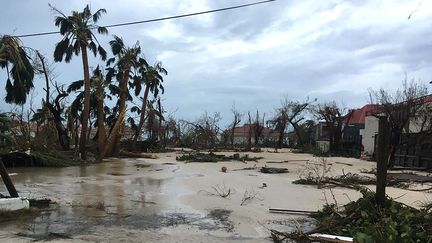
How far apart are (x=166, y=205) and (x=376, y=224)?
234 inches

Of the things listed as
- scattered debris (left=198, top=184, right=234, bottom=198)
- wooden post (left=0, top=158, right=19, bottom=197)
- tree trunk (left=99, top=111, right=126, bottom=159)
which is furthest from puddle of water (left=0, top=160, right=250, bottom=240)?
tree trunk (left=99, top=111, right=126, bottom=159)

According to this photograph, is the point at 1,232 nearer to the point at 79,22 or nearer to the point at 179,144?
the point at 79,22

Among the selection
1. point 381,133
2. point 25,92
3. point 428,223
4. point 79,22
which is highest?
point 79,22

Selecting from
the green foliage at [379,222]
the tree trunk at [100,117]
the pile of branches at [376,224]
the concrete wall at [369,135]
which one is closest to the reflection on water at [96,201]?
the pile of branches at [376,224]

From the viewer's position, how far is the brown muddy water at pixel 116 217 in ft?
28.5

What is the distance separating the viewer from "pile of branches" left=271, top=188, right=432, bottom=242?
699 cm

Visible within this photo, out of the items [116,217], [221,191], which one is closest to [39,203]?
[116,217]

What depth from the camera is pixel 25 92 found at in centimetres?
2083

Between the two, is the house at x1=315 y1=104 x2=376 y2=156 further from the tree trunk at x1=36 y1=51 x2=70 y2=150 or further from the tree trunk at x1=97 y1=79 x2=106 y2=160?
the tree trunk at x1=36 y1=51 x2=70 y2=150

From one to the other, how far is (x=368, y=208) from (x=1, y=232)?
22.1ft

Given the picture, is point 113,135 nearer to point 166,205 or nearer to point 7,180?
point 166,205

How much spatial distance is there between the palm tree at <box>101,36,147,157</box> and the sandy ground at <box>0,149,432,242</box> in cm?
1311

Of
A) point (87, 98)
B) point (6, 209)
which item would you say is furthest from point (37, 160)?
point (6, 209)

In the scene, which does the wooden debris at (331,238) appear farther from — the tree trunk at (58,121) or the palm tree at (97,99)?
the tree trunk at (58,121)
